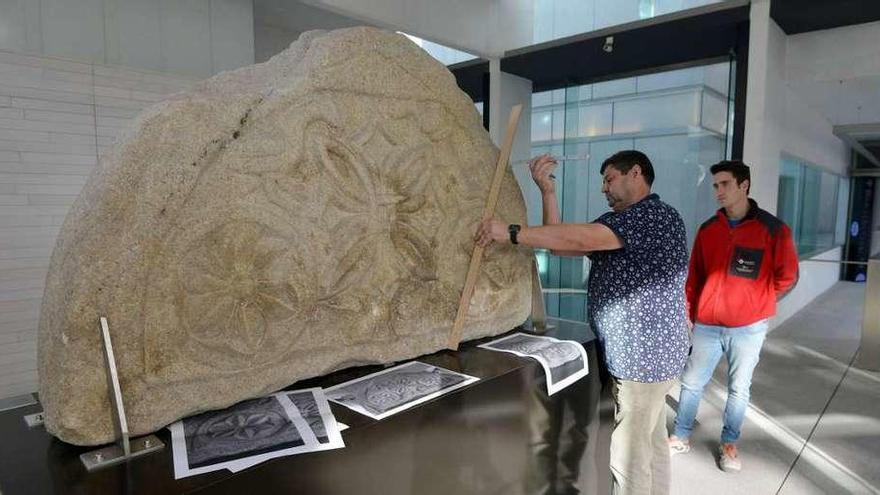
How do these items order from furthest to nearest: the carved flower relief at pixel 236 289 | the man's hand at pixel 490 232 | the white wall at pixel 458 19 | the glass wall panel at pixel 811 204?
the glass wall panel at pixel 811 204 < the white wall at pixel 458 19 < the man's hand at pixel 490 232 < the carved flower relief at pixel 236 289

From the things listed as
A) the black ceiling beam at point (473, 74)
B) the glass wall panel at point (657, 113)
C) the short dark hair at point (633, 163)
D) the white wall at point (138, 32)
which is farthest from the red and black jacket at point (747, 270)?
the black ceiling beam at point (473, 74)

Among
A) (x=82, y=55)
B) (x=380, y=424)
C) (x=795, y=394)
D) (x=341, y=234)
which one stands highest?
(x=82, y=55)

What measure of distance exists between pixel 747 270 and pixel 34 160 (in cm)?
401

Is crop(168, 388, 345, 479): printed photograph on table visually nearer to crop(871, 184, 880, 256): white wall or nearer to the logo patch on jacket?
the logo patch on jacket

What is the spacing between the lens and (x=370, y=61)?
6.33 ft

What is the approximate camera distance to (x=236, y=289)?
5.30ft

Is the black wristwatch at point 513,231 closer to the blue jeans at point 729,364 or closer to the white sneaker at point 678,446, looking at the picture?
the blue jeans at point 729,364

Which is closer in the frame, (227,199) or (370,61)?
(227,199)

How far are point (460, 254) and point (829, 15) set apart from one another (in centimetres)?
406

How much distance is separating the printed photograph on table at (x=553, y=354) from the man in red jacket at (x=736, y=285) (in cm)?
97

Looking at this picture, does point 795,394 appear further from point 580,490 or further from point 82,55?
point 82,55

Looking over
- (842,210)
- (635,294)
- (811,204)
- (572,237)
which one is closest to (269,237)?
(572,237)

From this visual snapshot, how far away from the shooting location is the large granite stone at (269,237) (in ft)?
4.61

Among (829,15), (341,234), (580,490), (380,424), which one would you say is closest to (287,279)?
(341,234)
